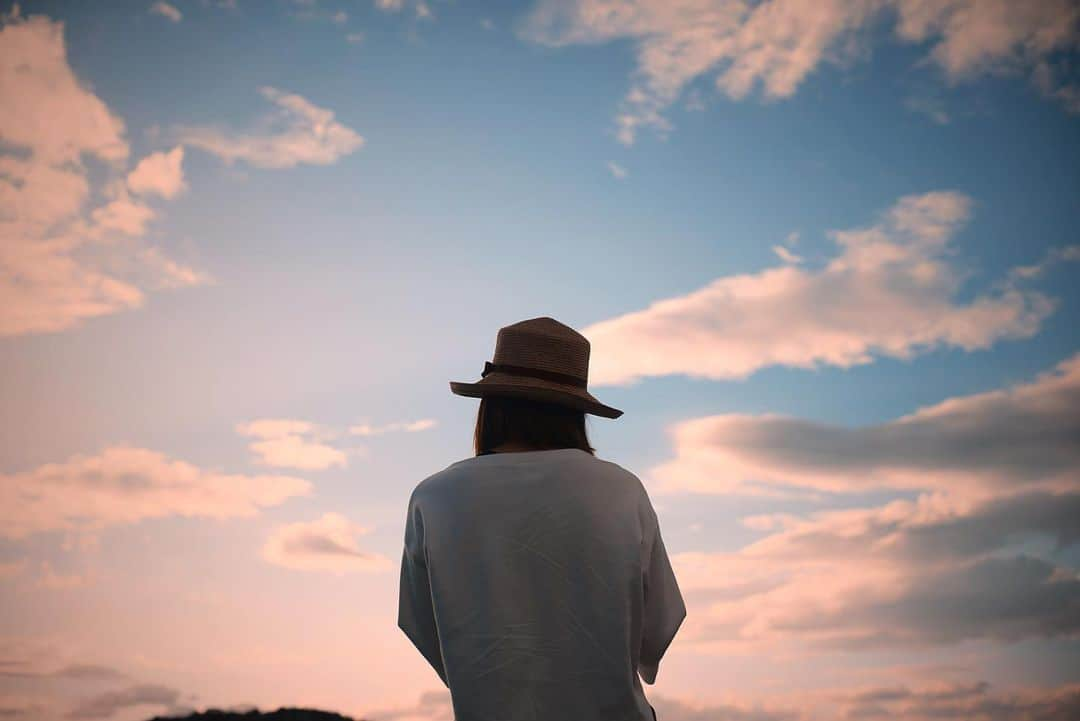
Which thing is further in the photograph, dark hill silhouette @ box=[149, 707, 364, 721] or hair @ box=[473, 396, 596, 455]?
dark hill silhouette @ box=[149, 707, 364, 721]

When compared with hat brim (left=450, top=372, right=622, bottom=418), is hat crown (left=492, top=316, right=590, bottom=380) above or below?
above

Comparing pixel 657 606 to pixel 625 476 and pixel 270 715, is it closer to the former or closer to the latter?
pixel 625 476

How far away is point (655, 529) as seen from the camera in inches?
155

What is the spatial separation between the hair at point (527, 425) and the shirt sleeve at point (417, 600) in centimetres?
40

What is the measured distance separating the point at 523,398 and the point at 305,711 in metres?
11.2

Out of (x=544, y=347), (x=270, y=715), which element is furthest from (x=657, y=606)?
(x=270, y=715)

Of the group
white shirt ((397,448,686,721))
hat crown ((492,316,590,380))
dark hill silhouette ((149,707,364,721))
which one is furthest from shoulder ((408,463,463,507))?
dark hill silhouette ((149,707,364,721))

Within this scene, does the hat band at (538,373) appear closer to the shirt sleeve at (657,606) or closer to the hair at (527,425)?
the hair at (527,425)

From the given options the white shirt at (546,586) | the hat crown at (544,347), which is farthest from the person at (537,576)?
the hat crown at (544,347)

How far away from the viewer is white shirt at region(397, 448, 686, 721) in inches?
141

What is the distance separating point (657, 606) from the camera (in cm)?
390

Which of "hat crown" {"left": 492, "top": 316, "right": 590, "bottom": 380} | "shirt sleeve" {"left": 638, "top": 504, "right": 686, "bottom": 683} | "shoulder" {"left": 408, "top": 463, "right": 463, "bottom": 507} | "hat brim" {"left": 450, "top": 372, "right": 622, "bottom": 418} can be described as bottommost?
"shirt sleeve" {"left": 638, "top": 504, "right": 686, "bottom": 683}

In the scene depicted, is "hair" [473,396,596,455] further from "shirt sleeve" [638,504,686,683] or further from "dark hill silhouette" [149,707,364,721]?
"dark hill silhouette" [149,707,364,721]

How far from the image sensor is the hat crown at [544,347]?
4.35 metres
